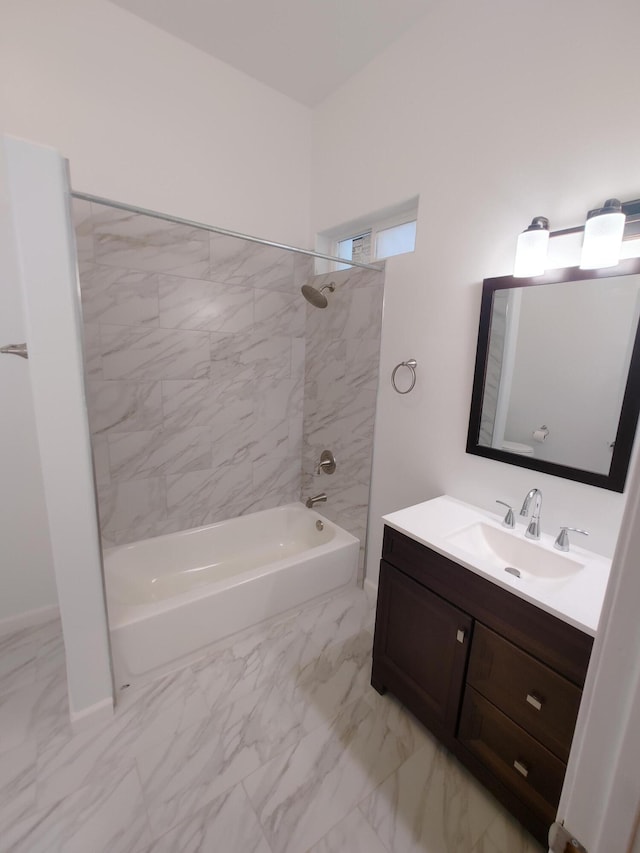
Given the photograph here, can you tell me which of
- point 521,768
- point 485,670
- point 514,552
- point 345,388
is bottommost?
point 521,768

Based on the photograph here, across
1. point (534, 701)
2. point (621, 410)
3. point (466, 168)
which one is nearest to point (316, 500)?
point (534, 701)

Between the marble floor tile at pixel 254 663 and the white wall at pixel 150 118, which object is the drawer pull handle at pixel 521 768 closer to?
the marble floor tile at pixel 254 663

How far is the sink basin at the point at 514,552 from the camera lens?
1.31 metres

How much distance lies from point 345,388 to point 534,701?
1725 mm

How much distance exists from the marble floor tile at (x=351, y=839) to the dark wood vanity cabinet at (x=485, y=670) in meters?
0.38

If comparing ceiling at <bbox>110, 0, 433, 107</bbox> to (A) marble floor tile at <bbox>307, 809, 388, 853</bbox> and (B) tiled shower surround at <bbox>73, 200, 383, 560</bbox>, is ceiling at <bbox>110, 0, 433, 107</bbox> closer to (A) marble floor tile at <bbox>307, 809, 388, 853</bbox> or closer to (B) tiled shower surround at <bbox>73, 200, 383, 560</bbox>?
(B) tiled shower surround at <bbox>73, 200, 383, 560</bbox>

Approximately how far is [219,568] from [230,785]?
4.10ft

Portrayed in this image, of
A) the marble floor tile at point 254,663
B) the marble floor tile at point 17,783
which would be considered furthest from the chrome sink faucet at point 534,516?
the marble floor tile at point 17,783

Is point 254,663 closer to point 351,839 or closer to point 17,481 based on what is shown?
point 351,839

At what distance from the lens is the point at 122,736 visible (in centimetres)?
141

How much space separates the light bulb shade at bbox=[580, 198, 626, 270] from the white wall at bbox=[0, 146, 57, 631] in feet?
7.54

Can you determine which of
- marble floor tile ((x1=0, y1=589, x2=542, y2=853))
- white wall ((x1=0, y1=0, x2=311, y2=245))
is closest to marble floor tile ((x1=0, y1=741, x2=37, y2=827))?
marble floor tile ((x1=0, y1=589, x2=542, y2=853))

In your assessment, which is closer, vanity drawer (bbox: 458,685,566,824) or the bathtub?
vanity drawer (bbox: 458,685,566,824)

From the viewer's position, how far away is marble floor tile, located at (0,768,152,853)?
1.10 m
